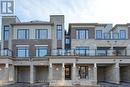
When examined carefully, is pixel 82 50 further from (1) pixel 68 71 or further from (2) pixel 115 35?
(2) pixel 115 35

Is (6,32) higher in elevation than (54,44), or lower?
higher

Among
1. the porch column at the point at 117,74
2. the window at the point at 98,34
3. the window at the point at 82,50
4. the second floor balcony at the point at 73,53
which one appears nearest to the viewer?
the porch column at the point at 117,74

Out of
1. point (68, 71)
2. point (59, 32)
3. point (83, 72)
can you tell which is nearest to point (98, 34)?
point (59, 32)

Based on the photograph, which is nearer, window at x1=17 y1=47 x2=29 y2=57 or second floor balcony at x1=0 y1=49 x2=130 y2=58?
second floor balcony at x1=0 y1=49 x2=130 y2=58

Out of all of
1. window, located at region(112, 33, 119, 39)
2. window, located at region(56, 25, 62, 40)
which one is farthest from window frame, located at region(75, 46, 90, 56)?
window, located at region(112, 33, 119, 39)

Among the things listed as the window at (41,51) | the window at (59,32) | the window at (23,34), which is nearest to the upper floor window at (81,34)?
the window at (59,32)

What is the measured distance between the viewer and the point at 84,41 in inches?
1373

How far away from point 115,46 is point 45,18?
13.0 meters

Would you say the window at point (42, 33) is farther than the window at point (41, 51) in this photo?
Yes

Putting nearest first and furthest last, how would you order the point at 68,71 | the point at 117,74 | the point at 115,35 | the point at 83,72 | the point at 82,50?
the point at 117,74
the point at 83,72
the point at 68,71
the point at 82,50
the point at 115,35

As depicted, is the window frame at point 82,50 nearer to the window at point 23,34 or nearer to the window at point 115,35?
the window at point 115,35

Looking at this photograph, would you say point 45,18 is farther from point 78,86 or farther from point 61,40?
point 78,86

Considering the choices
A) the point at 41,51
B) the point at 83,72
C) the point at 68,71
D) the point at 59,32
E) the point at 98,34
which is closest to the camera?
the point at 83,72

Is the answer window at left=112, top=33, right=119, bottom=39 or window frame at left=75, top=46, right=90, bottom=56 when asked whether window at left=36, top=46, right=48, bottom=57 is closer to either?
window frame at left=75, top=46, right=90, bottom=56
